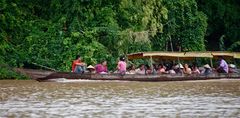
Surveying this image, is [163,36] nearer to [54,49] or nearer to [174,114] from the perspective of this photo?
[54,49]

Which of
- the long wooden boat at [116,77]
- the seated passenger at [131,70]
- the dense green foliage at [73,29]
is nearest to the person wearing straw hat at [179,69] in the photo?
the long wooden boat at [116,77]

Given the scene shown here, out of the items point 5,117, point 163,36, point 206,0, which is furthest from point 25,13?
point 5,117

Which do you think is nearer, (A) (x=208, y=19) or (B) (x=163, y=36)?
(B) (x=163, y=36)

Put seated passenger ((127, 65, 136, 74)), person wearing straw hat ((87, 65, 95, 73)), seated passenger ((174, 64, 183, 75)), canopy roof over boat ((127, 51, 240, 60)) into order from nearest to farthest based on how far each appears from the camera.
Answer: seated passenger ((127, 65, 136, 74)) → canopy roof over boat ((127, 51, 240, 60)) → person wearing straw hat ((87, 65, 95, 73)) → seated passenger ((174, 64, 183, 75))

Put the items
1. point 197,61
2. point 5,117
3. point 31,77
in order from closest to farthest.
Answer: point 5,117 < point 31,77 < point 197,61

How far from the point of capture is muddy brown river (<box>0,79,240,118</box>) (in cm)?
1253

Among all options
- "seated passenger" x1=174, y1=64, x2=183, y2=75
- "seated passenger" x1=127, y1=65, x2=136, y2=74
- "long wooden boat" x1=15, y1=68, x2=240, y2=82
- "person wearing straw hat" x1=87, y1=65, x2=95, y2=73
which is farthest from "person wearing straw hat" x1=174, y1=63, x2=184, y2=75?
"person wearing straw hat" x1=87, y1=65, x2=95, y2=73

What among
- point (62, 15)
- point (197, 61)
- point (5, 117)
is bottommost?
point (5, 117)

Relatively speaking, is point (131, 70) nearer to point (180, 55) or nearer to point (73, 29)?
point (180, 55)

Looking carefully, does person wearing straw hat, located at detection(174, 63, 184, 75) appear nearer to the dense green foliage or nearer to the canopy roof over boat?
the canopy roof over boat

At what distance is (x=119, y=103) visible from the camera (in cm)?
1481

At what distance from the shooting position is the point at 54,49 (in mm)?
29812

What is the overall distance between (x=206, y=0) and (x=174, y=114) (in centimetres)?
2585

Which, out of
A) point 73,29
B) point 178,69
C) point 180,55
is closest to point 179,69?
point 178,69
